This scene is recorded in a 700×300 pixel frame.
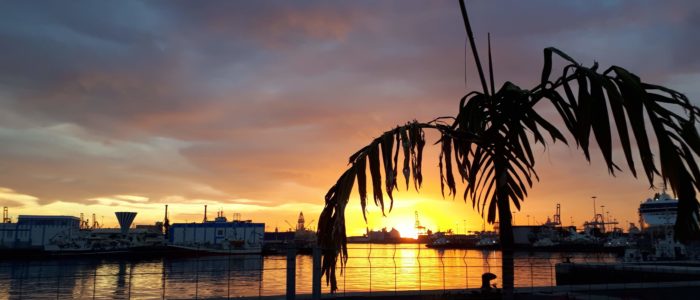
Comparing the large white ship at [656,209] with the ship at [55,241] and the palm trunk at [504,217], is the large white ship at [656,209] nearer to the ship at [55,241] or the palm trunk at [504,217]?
the palm trunk at [504,217]

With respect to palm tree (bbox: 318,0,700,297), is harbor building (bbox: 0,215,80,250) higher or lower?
lower

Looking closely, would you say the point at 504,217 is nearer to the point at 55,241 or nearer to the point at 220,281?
the point at 220,281

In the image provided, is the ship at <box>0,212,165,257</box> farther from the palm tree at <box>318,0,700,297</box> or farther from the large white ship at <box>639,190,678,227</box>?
the palm tree at <box>318,0,700,297</box>

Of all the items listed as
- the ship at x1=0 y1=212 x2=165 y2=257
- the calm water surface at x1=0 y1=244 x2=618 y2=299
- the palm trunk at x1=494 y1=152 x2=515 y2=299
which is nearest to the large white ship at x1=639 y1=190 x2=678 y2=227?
the calm water surface at x1=0 y1=244 x2=618 y2=299

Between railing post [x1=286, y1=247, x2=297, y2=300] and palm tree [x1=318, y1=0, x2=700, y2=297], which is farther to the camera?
railing post [x1=286, y1=247, x2=297, y2=300]

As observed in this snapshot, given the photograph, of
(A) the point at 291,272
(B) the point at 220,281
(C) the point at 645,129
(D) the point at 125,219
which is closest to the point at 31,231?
(D) the point at 125,219

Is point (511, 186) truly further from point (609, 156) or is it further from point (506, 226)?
point (609, 156)

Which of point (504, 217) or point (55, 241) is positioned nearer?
point (504, 217)

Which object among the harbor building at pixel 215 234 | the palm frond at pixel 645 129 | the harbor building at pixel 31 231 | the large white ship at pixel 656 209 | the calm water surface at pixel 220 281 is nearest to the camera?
the palm frond at pixel 645 129

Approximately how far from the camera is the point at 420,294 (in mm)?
23953

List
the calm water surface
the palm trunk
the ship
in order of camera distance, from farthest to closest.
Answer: the ship < the calm water surface < the palm trunk

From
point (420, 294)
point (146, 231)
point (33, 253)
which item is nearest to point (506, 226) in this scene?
point (420, 294)

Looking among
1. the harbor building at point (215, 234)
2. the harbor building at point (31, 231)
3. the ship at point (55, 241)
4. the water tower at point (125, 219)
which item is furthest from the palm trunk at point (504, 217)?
the water tower at point (125, 219)

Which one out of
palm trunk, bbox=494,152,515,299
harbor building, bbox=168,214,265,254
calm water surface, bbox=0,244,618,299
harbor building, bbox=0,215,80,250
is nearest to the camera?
palm trunk, bbox=494,152,515,299
